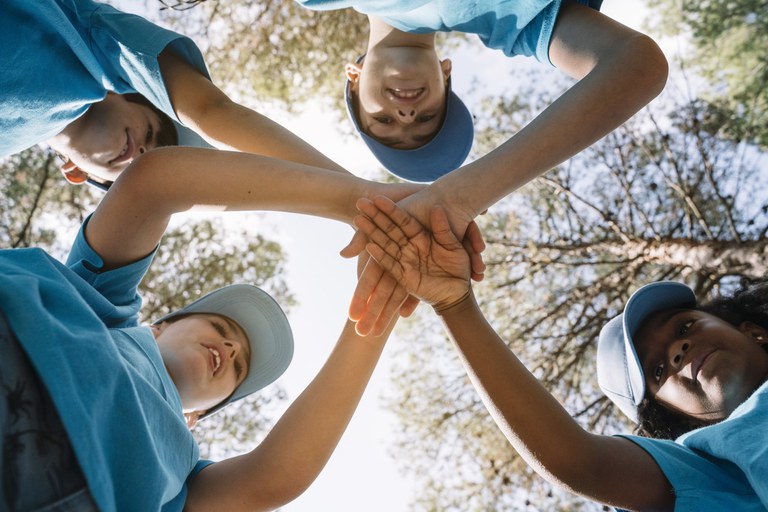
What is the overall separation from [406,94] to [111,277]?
5.57 ft

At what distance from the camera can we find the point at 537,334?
228 inches

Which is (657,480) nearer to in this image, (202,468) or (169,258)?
(202,468)

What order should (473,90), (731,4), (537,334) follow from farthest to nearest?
(473,90)
(537,334)
(731,4)

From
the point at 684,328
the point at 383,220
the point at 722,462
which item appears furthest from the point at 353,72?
the point at 722,462

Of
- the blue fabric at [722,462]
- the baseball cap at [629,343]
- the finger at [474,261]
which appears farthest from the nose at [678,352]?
the finger at [474,261]

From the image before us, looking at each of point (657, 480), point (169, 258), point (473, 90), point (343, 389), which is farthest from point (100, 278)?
point (473, 90)

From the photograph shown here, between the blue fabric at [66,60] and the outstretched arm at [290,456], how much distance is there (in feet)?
4.49

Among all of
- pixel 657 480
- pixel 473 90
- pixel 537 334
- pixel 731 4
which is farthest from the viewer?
pixel 473 90

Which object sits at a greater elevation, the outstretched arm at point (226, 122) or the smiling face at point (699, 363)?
the outstretched arm at point (226, 122)

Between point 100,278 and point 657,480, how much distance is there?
1.91 m

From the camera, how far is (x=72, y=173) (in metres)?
2.97

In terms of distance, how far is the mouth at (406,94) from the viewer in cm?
284

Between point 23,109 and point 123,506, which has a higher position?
point 23,109

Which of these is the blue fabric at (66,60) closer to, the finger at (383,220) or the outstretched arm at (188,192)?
the outstretched arm at (188,192)
